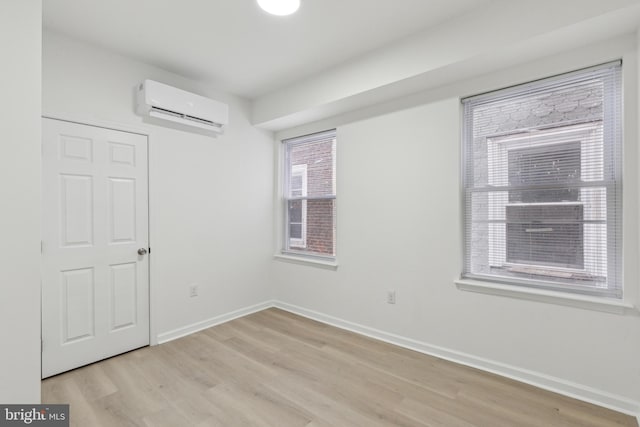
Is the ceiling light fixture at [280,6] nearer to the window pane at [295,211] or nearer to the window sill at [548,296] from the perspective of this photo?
the window pane at [295,211]

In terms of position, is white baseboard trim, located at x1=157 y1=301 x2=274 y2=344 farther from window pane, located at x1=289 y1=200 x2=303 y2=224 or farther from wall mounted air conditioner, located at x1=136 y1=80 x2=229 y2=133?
wall mounted air conditioner, located at x1=136 y1=80 x2=229 y2=133

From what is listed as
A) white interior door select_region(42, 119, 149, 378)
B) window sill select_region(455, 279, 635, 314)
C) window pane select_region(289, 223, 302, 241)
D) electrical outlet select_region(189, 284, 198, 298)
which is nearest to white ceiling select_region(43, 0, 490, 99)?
white interior door select_region(42, 119, 149, 378)

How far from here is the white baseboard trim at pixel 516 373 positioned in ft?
6.46

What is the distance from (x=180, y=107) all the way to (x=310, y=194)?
1.71 meters

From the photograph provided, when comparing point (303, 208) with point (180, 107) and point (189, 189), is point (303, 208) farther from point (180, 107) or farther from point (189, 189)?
point (180, 107)

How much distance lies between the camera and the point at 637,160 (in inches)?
74.8

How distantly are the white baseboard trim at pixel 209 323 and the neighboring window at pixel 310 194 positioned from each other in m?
0.81

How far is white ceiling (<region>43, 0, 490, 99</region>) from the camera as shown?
7.00 ft

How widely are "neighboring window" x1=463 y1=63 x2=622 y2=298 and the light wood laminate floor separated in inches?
33.0

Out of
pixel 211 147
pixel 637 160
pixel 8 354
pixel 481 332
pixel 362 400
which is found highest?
pixel 211 147

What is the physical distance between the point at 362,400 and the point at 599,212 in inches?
81.3

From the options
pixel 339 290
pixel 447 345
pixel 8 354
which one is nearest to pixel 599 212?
pixel 447 345

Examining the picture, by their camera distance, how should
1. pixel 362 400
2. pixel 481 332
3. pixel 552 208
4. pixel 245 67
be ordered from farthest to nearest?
pixel 245 67 → pixel 481 332 → pixel 552 208 → pixel 362 400

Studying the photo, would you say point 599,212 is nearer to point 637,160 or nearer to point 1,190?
point 637,160
